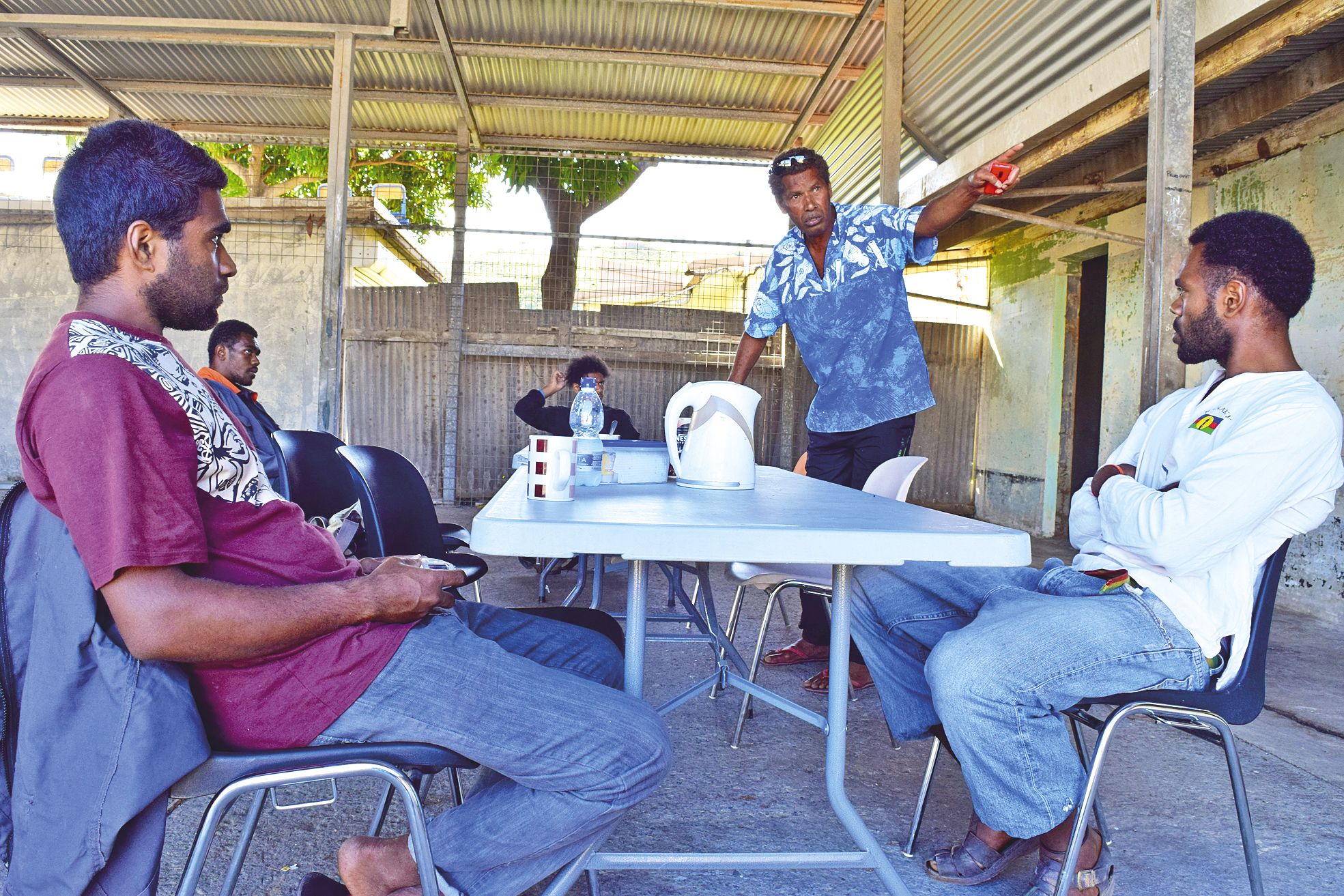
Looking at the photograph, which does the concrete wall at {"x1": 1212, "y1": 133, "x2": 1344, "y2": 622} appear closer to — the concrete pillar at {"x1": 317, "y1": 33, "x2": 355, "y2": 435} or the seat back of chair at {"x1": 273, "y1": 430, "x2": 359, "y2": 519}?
the seat back of chair at {"x1": 273, "y1": 430, "x2": 359, "y2": 519}

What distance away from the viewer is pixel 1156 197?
9.97 ft

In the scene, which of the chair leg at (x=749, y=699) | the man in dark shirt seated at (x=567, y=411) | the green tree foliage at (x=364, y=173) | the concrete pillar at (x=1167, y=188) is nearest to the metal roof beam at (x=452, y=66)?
the man in dark shirt seated at (x=567, y=411)

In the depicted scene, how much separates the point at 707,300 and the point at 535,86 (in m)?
2.49

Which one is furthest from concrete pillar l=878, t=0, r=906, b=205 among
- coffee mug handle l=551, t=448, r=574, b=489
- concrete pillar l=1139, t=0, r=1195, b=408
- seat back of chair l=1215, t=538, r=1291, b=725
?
coffee mug handle l=551, t=448, r=574, b=489

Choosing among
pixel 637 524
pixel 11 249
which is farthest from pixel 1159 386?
pixel 11 249

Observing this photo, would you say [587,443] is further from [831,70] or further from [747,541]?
[831,70]

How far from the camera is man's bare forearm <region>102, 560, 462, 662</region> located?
1102mm

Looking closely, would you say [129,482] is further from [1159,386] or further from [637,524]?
[1159,386]

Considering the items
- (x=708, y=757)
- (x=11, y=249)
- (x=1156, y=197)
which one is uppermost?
(x=11, y=249)

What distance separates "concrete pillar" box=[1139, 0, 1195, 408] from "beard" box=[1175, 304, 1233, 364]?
1.06 m

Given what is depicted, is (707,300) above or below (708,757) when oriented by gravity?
above

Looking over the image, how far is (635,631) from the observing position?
163 cm

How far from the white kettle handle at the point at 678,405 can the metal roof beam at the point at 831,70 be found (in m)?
5.13

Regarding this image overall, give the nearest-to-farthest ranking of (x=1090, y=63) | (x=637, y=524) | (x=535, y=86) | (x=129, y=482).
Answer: (x=129, y=482)
(x=637, y=524)
(x=1090, y=63)
(x=535, y=86)
